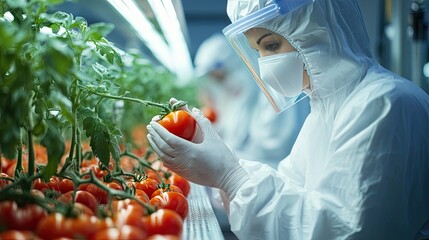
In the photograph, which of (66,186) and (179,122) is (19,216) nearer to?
(66,186)

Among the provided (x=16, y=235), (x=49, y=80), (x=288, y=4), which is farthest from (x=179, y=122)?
(x=16, y=235)

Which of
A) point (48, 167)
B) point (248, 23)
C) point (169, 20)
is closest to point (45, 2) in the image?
point (48, 167)

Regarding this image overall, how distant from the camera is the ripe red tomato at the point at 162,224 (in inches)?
59.0

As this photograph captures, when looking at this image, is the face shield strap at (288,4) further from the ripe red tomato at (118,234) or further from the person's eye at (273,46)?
the ripe red tomato at (118,234)

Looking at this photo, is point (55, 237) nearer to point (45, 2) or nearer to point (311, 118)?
point (45, 2)

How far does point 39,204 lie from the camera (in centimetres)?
139

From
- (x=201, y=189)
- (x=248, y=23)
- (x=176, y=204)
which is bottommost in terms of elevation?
(x=201, y=189)

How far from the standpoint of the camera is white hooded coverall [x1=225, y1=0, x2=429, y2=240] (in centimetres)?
209

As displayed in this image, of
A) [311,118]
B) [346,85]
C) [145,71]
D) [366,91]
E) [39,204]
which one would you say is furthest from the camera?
[145,71]

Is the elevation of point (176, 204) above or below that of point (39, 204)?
below

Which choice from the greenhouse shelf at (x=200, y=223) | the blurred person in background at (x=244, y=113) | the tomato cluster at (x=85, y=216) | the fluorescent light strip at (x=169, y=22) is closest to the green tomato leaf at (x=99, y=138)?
the tomato cluster at (x=85, y=216)

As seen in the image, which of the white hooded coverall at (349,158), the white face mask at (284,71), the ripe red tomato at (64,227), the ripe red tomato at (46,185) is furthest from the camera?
the white face mask at (284,71)

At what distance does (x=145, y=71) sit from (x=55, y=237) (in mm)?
2860

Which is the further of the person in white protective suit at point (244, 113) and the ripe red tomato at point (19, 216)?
the person in white protective suit at point (244, 113)
